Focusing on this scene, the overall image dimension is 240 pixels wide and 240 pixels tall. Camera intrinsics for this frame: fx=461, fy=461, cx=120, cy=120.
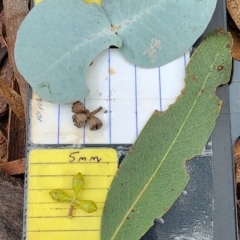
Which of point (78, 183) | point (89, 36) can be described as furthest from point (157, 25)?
point (78, 183)

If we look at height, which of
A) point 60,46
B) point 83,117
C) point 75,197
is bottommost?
point 75,197

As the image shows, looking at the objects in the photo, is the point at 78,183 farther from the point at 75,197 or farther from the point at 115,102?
the point at 115,102

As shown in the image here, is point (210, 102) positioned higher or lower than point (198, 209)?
higher

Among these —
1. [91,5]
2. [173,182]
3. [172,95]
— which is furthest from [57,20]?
[173,182]

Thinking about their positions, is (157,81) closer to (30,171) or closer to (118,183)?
(118,183)

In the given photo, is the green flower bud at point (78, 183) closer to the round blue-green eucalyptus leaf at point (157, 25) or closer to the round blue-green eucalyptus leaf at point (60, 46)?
the round blue-green eucalyptus leaf at point (60, 46)

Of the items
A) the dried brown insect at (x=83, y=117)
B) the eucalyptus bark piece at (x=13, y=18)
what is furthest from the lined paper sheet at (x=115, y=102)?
the eucalyptus bark piece at (x=13, y=18)
